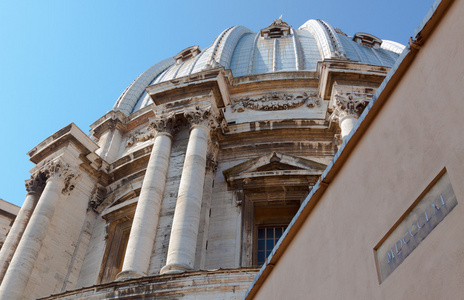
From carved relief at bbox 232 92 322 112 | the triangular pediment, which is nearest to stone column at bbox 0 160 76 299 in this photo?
the triangular pediment

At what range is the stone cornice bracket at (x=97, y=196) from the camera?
65.2 ft

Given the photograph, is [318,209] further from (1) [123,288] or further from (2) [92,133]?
(2) [92,133]

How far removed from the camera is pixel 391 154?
4.61 meters

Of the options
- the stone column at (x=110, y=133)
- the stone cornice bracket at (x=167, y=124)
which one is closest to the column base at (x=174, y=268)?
the stone cornice bracket at (x=167, y=124)

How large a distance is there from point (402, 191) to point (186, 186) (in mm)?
10469

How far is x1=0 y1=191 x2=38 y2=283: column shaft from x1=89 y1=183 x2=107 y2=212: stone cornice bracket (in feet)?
6.65

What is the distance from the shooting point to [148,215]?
14266 millimetres

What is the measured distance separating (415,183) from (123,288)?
891cm

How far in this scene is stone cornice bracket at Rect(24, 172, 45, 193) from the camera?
19344 mm

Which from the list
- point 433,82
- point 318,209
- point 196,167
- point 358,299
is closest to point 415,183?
point 433,82

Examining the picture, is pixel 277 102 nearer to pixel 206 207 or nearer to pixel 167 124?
pixel 167 124

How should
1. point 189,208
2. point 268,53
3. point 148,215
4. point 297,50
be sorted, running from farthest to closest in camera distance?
point 268,53
point 297,50
point 148,215
point 189,208

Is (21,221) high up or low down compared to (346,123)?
down

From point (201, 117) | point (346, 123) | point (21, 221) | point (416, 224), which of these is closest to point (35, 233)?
point (21, 221)
